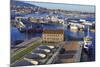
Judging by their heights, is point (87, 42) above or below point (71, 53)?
above

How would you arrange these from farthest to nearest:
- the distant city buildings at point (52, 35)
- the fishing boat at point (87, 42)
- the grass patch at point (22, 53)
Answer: the fishing boat at point (87, 42)
the distant city buildings at point (52, 35)
the grass patch at point (22, 53)

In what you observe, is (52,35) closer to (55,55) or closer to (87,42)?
(55,55)

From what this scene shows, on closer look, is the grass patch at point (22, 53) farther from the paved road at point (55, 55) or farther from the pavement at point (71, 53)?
the pavement at point (71, 53)

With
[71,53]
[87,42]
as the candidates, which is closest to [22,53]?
[71,53]

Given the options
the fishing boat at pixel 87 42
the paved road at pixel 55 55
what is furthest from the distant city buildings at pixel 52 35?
the fishing boat at pixel 87 42

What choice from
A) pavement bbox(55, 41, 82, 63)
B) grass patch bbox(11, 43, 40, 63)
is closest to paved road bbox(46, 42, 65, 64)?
pavement bbox(55, 41, 82, 63)
